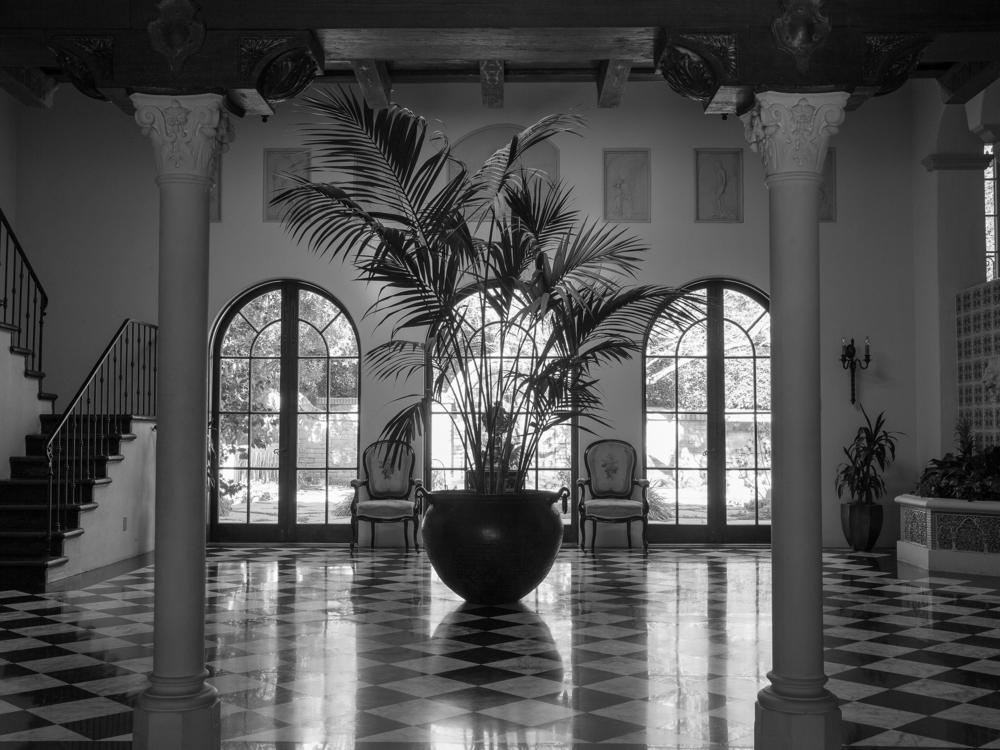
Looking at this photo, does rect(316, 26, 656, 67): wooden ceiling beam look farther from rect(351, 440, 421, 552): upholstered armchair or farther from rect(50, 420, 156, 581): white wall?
rect(351, 440, 421, 552): upholstered armchair

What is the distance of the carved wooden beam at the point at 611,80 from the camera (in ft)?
15.5

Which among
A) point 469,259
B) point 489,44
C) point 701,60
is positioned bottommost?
point 469,259

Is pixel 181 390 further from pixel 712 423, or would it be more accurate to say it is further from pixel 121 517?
pixel 712 423

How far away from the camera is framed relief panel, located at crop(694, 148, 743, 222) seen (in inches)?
412

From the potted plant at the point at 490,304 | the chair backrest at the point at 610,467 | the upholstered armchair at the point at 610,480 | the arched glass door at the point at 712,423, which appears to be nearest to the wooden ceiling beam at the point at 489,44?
the potted plant at the point at 490,304

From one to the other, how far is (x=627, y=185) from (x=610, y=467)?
9.21 feet

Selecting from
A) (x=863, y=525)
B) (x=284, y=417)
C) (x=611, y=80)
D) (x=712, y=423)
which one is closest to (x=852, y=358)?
(x=712, y=423)

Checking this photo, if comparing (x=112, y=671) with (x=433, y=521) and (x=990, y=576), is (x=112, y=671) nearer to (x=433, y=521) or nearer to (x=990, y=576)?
(x=433, y=521)

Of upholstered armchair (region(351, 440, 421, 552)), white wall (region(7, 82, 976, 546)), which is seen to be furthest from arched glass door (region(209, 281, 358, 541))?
upholstered armchair (region(351, 440, 421, 552))

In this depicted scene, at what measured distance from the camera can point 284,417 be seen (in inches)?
418

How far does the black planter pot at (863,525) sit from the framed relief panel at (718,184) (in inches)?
119

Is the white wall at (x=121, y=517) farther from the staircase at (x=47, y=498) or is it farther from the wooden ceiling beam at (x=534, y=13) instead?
the wooden ceiling beam at (x=534, y=13)

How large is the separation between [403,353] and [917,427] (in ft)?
16.6

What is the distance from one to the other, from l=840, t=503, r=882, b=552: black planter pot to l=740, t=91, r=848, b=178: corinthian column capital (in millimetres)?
6635
